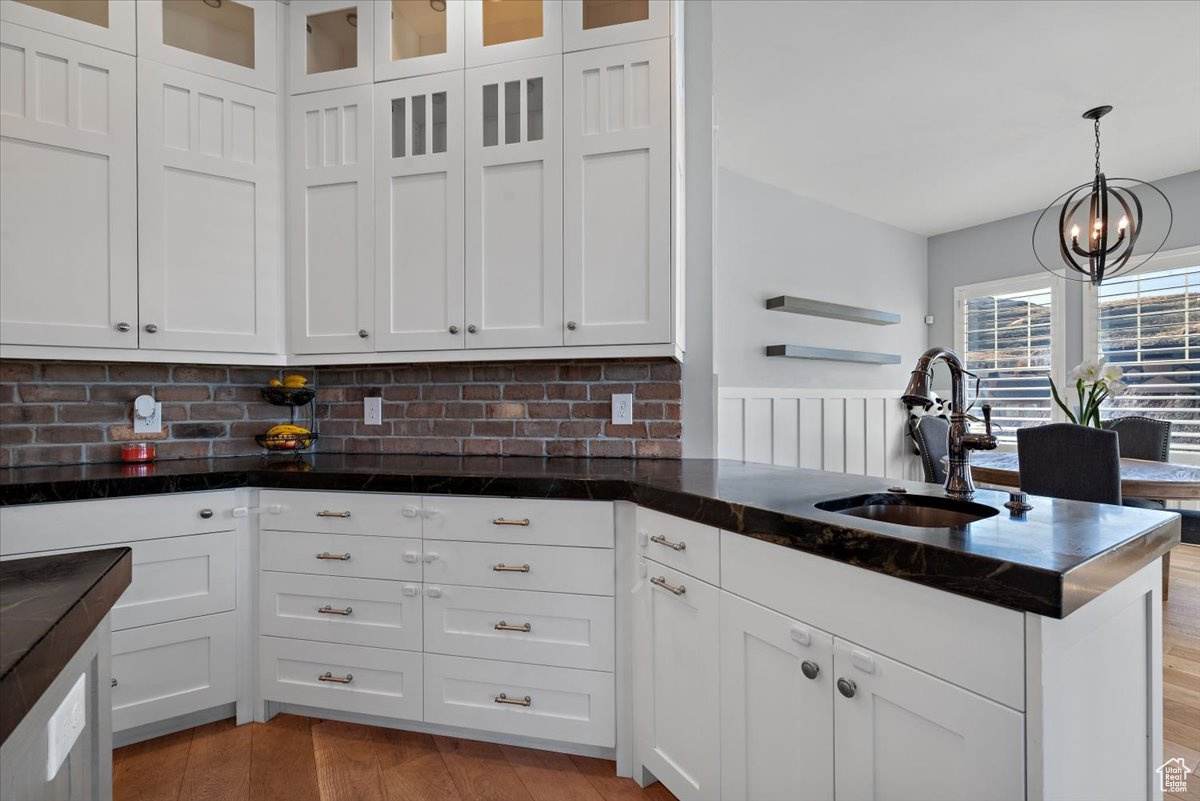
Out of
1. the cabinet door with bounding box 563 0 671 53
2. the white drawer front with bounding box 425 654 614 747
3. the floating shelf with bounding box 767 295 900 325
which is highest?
the cabinet door with bounding box 563 0 671 53

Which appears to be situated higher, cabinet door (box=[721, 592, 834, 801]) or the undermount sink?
the undermount sink

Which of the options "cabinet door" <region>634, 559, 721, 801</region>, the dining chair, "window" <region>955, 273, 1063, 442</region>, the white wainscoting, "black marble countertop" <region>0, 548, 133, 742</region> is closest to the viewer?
"black marble countertop" <region>0, 548, 133, 742</region>

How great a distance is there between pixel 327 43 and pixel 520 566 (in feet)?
6.87

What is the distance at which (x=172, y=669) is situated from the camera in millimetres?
1834

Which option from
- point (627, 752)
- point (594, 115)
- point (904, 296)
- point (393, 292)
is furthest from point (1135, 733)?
point (904, 296)

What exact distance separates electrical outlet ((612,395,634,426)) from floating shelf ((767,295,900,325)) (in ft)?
7.14

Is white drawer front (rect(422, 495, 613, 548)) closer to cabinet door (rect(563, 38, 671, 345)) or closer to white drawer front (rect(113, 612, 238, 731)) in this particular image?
cabinet door (rect(563, 38, 671, 345))

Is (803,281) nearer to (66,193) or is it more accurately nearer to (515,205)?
(515,205)

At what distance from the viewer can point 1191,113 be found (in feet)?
10.5

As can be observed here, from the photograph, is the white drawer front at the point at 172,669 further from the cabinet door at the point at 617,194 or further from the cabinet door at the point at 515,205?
the cabinet door at the point at 617,194

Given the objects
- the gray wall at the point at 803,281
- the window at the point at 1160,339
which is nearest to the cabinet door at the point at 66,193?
the gray wall at the point at 803,281

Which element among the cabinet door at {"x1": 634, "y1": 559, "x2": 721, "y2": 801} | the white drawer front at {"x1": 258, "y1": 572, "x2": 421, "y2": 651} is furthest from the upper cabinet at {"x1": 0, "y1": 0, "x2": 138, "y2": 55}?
the cabinet door at {"x1": 634, "y1": 559, "x2": 721, "y2": 801}

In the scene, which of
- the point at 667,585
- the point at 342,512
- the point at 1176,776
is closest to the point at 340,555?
the point at 342,512

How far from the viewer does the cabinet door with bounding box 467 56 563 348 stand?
6.42 feet
